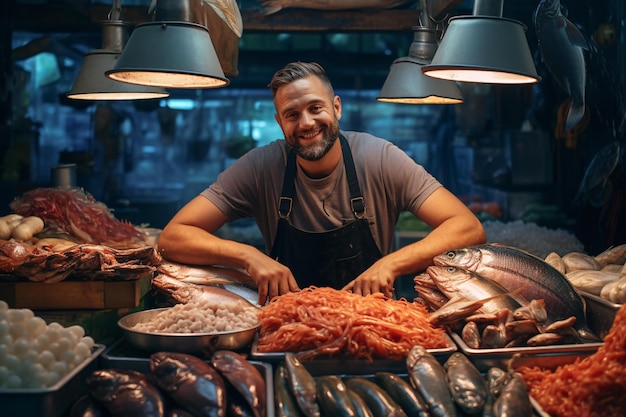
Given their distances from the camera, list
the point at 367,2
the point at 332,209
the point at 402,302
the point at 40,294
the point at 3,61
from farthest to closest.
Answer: the point at 3,61
the point at 367,2
the point at 332,209
the point at 402,302
the point at 40,294

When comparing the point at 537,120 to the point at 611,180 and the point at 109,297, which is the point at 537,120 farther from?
the point at 109,297

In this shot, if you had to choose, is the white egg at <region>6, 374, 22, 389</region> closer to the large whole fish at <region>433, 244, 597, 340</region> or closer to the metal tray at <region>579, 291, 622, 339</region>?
the large whole fish at <region>433, 244, 597, 340</region>

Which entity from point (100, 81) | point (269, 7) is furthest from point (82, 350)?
point (269, 7)

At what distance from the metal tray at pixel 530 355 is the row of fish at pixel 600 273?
35cm

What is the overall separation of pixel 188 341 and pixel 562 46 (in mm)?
3600

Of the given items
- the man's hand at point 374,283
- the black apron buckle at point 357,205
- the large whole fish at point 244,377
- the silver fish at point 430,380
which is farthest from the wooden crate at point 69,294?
the black apron buckle at point 357,205

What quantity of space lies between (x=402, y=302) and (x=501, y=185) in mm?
4659

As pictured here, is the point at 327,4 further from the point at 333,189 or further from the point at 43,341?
the point at 43,341

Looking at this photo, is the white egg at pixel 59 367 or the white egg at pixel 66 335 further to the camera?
the white egg at pixel 66 335

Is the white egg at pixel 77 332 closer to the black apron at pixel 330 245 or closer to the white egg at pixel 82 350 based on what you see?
the white egg at pixel 82 350

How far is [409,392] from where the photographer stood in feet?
6.74

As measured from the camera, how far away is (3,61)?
265 inches

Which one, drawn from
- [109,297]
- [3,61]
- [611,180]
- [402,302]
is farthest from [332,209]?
[3,61]

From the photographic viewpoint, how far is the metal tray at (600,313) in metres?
2.61
